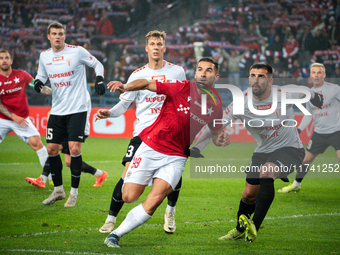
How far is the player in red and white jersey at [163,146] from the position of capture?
3.95 meters

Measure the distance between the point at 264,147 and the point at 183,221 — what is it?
1.46m

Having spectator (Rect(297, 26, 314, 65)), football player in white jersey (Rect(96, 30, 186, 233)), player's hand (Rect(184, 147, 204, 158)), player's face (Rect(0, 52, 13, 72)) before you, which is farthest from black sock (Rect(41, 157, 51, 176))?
spectator (Rect(297, 26, 314, 65))

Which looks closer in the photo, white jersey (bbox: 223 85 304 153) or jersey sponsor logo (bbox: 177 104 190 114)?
jersey sponsor logo (bbox: 177 104 190 114)

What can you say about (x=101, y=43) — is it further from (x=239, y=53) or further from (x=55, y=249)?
(x=55, y=249)

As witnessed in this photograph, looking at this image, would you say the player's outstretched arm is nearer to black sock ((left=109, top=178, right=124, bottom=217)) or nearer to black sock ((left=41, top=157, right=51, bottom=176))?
black sock ((left=109, top=178, right=124, bottom=217))

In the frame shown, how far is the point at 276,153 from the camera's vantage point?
4598 millimetres

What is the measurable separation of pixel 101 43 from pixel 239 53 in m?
6.73

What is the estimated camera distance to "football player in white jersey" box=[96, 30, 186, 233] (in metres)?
4.76

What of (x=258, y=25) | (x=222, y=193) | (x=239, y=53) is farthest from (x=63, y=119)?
(x=258, y=25)

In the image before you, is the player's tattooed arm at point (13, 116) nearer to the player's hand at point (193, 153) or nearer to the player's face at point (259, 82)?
the player's hand at point (193, 153)

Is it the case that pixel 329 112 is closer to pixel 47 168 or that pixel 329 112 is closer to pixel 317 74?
pixel 317 74

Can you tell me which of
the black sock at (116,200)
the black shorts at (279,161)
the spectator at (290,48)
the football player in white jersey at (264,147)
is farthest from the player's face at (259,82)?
the spectator at (290,48)

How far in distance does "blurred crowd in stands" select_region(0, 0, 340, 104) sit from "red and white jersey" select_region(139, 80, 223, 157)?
11.9m

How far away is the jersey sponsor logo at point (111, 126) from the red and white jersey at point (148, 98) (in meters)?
10.0
